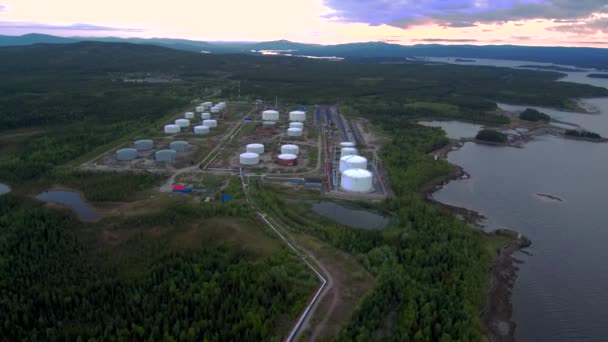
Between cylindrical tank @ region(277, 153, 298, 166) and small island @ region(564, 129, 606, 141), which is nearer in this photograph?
cylindrical tank @ region(277, 153, 298, 166)

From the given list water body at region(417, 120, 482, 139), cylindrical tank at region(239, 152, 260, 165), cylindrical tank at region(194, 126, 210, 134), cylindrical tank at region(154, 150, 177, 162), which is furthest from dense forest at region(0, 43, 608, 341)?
water body at region(417, 120, 482, 139)

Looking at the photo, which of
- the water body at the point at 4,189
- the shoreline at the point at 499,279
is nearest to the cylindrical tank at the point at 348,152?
the shoreline at the point at 499,279

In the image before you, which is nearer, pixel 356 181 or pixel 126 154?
pixel 356 181

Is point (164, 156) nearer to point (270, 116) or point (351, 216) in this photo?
point (351, 216)

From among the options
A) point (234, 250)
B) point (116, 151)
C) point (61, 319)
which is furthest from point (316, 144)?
point (61, 319)

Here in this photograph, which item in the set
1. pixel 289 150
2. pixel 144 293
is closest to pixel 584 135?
pixel 289 150

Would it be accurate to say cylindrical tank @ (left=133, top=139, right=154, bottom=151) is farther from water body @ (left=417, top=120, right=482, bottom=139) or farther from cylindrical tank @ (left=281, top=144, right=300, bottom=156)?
water body @ (left=417, top=120, right=482, bottom=139)
